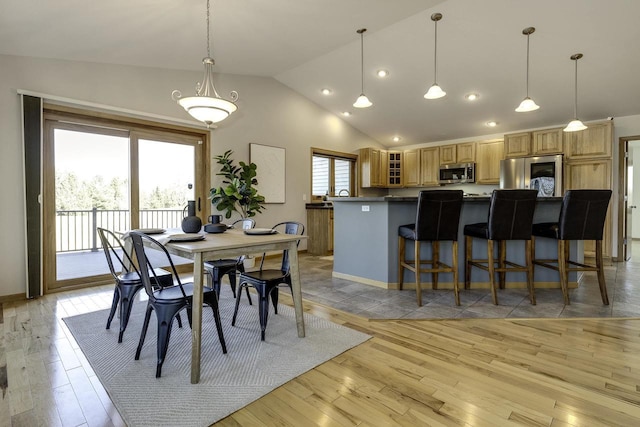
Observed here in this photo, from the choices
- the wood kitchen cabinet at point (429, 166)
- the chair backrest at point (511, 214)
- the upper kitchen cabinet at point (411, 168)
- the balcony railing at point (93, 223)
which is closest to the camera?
the chair backrest at point (511, 214)

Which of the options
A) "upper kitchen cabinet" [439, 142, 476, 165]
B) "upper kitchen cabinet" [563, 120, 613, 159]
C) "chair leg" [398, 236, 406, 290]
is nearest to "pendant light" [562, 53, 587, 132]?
"upper kitchen cabinet" [563, 120, 613, 159]

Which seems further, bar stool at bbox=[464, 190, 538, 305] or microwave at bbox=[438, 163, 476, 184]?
microwave at bbox=[438, 163, 476, 184]

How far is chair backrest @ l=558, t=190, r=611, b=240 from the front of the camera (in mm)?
3104

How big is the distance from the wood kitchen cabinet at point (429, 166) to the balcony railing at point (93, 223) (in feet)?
16.2

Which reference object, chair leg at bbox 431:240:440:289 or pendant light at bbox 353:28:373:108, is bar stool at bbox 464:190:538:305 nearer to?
chair leg at bbox 431:240:440:289

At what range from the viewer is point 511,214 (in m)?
3.12

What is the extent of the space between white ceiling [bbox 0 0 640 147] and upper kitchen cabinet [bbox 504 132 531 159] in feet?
0.78

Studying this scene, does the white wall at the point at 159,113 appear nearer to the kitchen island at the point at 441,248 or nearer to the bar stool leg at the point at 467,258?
the kitchen island at the point at 441,248

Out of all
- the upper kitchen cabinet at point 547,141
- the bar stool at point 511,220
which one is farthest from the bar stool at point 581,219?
the upper kitchen cabinet at point 547,141

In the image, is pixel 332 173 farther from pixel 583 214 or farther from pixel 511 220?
pixel 583 214

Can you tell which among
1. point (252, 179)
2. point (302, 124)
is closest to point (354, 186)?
point (302, 124)

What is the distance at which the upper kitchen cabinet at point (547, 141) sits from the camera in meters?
5.43

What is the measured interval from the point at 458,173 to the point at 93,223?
20.9 feet

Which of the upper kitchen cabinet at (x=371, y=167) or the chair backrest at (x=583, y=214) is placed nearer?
the chair backrest at (x=583, y=214)
